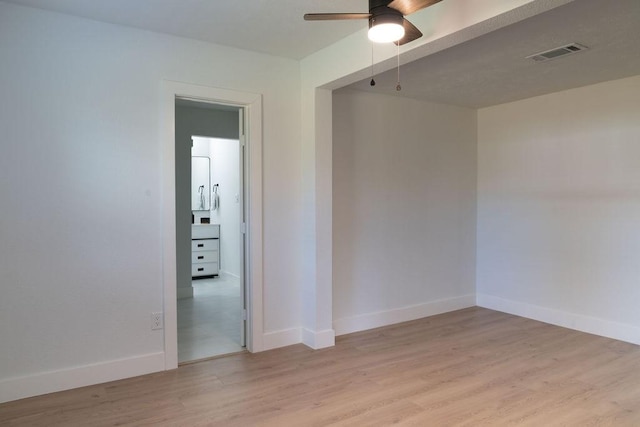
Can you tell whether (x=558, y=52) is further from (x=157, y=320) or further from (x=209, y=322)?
(x=209, y=322)

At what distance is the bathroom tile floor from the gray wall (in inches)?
17.7

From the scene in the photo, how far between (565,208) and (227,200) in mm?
5013

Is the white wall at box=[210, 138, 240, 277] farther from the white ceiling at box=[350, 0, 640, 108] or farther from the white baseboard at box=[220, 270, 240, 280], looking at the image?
the white ceiling at box=[350, 0, 640, 108]

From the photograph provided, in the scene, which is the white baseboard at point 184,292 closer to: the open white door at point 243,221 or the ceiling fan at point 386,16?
the open white door at point 243,221

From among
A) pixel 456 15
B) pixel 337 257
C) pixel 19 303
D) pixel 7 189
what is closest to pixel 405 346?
pixel 337 257

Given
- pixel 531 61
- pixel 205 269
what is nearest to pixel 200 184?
pixel 205 269

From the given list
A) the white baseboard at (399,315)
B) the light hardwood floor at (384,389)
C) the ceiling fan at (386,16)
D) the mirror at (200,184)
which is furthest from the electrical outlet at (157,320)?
the mirror at (200,184)

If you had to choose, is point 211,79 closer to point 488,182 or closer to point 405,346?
point 405,346

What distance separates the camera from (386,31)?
2.15 m

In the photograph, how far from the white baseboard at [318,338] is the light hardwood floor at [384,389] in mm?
77

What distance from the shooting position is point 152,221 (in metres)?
3.24

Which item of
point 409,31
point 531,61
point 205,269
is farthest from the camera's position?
point 205,269

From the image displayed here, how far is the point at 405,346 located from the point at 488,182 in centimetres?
245

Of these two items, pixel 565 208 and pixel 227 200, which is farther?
pixel 227 200
